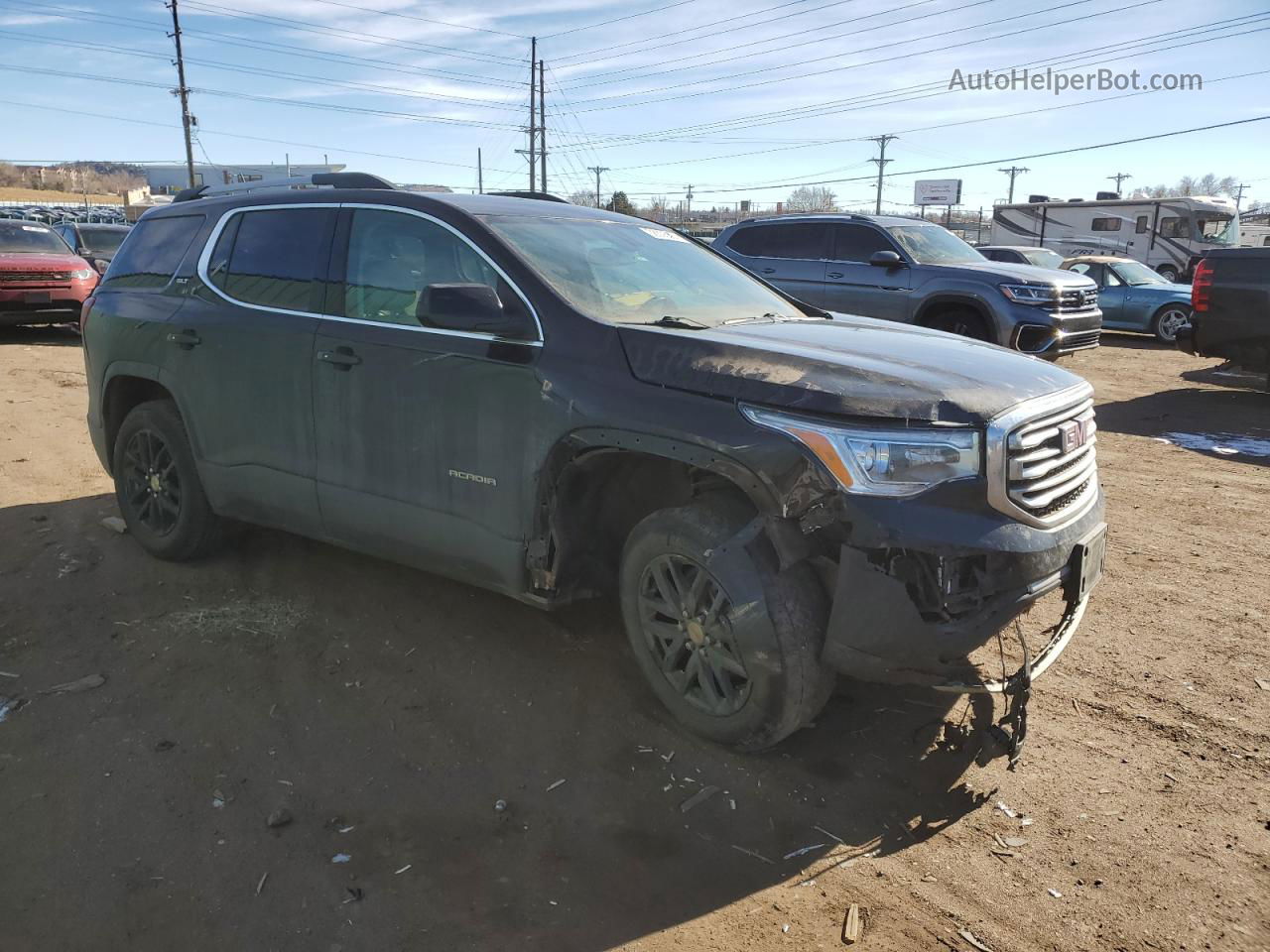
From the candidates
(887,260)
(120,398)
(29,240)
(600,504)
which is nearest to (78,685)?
(120,398)

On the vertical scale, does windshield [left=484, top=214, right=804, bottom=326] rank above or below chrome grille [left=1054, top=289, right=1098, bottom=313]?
above

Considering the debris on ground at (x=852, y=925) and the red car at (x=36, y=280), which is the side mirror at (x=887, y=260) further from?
the red car at (x=36, y=280)

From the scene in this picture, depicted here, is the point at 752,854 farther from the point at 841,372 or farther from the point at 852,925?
the point at 841,372

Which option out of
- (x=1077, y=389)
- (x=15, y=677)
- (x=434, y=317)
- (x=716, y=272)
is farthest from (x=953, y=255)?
(x=15, y=677)

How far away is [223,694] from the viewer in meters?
3.67

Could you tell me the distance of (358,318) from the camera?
394 centimetres

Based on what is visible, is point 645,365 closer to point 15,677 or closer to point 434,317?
point 434,317

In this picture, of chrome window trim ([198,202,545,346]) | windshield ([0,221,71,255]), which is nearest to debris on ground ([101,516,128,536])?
chrome window trim ([198,202,545,346])

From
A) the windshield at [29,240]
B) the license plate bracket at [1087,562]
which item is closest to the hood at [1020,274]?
the license plate bracket at [1087,562]

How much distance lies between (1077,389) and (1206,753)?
1.39m

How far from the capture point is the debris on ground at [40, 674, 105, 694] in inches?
145

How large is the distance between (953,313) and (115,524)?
9143 millimetres

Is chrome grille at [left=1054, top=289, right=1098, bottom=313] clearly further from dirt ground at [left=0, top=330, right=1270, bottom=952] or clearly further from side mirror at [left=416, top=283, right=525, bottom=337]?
side mirror at [left=416, top=283, right=525, bottom=337]

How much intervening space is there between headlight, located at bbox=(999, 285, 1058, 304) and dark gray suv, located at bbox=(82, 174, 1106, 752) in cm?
702
